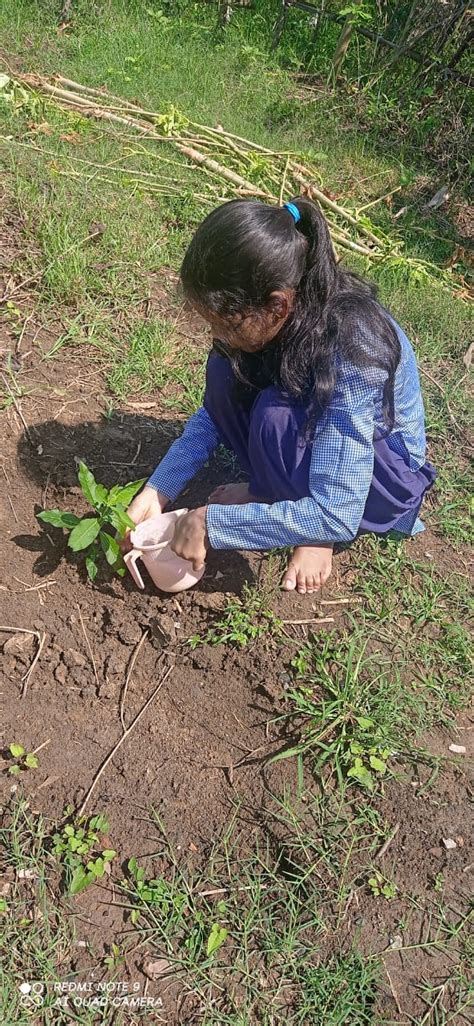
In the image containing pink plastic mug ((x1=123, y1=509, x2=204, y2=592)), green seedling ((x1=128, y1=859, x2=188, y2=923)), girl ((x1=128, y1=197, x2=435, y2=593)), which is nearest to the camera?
green seedling ((x1=128, y1=859, x2=188, y2=923))

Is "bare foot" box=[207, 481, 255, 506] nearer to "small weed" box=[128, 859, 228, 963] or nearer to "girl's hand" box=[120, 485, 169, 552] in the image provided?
"girl's hand" box=[120, 485, 169, 552]

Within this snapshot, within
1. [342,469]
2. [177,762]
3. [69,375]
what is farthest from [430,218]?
[177,762]

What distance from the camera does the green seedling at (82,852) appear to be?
161 centimetres

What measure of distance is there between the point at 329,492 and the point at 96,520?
59 centimetres

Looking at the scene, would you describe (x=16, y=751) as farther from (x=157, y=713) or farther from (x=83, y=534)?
(x=83, y=534)

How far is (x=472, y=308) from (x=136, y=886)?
9.64 feet

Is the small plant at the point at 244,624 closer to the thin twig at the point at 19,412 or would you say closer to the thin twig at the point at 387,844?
the thin twig at the point at 387,844

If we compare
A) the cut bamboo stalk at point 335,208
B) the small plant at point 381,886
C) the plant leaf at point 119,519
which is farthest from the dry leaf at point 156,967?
the cut bamboo stalk at point 335,208

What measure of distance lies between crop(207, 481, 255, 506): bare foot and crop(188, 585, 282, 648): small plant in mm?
292

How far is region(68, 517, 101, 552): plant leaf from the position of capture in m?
1.96

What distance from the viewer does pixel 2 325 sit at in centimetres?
283

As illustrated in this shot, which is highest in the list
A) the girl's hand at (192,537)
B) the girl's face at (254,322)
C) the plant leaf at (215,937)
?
the girl's face at (254,322)

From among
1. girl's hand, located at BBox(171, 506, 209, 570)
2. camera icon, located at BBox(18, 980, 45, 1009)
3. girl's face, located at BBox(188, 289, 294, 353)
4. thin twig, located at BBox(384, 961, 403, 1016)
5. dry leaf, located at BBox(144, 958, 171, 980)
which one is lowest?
camera icon, located at BBox(18, 980, 45, 1009)

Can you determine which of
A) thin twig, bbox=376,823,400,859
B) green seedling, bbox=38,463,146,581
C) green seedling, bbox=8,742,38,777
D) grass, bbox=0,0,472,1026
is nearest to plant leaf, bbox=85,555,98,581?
green seedling, bbox=38,463,146,581
